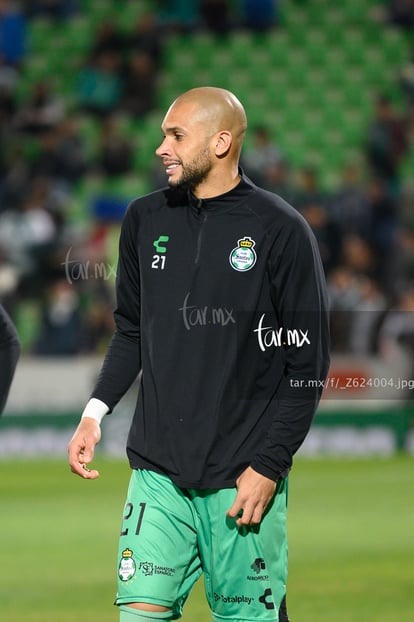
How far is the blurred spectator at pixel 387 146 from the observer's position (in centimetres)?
1889

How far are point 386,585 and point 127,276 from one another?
465 centimetres

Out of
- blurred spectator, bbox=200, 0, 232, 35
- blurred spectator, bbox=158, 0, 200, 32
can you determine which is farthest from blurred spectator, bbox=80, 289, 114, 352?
blurred spectator, bbox=200, 0, 232, 35

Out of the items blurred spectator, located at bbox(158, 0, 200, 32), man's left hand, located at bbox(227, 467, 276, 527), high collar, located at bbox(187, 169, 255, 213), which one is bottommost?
man's left hand, located at bbox(227, 467, 276, 527)

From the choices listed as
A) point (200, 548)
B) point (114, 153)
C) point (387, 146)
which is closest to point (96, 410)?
point (200, 548)

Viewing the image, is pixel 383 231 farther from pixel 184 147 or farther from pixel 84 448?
pixel 84 448

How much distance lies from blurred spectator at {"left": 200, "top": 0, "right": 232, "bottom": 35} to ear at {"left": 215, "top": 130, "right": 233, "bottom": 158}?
17.5 meters

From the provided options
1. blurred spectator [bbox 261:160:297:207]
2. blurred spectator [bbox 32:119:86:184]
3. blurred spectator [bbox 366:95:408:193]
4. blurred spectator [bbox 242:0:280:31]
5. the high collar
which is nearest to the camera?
the high collar

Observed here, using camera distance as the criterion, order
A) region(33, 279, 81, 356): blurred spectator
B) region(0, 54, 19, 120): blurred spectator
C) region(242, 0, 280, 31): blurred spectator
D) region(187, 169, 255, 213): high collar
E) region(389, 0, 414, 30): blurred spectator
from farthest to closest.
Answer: region(242, 0, 280, 31): blurred spectator
region(389, 0, 414, 30): blurred spectator
region(0, 54, 19, 120): blurred spectator
region(33, 279, 81, 356): blurred spectator
region(187, 169, 255, 213): high collar

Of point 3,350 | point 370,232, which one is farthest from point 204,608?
point 370,232

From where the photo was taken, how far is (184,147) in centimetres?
438

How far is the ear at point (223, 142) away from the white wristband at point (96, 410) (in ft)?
3.04

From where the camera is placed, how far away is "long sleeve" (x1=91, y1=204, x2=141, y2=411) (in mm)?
4543

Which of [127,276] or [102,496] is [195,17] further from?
[127,276]

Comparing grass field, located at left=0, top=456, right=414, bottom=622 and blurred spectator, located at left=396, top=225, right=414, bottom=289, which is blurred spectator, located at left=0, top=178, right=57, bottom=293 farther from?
blurred spectator, located at left=396, top=225, right=414, bottom=289
